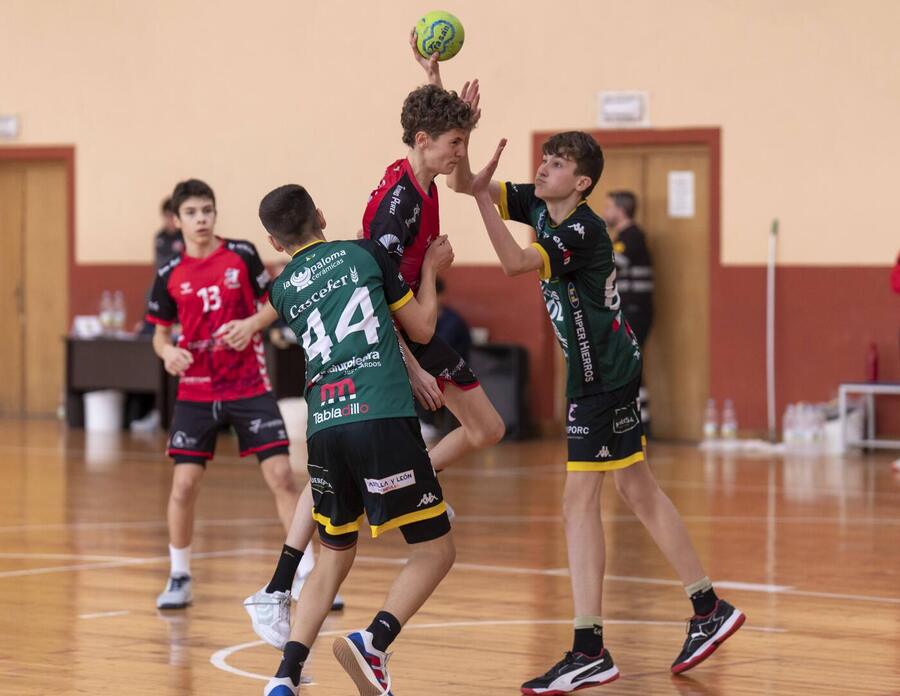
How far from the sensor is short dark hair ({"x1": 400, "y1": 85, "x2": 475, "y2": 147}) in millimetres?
4699

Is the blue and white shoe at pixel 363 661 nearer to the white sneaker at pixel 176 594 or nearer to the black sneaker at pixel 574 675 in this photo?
the black sneaker at pixel 574 675

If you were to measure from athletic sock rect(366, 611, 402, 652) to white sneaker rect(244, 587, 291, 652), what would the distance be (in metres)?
0.78

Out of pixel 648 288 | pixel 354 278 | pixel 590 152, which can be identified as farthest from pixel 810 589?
pixel 648 288

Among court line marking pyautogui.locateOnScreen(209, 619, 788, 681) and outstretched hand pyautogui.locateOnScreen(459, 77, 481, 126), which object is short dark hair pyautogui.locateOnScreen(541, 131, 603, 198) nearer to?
outstretched hand pyautogui.locateOnScreen(459, 77, 481, 126)

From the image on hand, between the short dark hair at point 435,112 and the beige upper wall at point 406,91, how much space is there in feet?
28.5

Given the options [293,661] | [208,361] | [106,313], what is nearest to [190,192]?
[208,361]

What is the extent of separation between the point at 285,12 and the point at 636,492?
35.0 feet

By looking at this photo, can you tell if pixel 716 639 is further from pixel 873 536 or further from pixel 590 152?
pixel 873 536

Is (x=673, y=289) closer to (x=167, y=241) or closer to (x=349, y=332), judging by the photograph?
(x=167, y=241)

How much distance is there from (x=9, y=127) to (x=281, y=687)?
508 inches

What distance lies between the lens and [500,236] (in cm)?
461

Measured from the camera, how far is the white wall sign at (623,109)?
1341 cm

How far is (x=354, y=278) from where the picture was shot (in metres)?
4.29

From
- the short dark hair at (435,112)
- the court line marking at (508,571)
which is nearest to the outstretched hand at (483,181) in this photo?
the short dark hair at (435,112)
